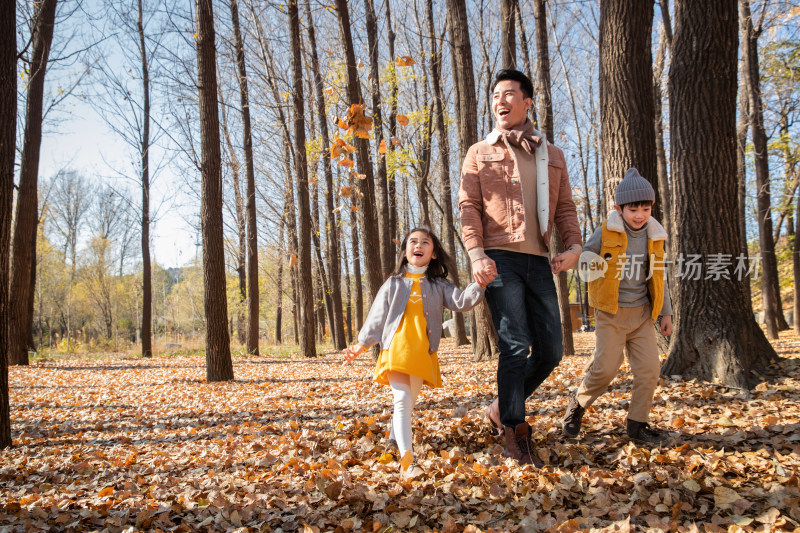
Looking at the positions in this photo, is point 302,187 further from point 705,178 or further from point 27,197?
point 705,178

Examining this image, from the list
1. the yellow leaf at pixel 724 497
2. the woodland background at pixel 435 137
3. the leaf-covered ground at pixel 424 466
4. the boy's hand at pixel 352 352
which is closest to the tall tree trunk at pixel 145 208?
the woodland background at pixel 435 137

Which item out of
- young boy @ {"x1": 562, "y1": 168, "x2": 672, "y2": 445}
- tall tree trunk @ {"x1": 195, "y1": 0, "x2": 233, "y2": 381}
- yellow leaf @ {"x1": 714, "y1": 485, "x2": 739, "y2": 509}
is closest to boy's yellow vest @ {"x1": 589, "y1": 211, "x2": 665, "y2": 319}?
young boy @ {"x1": 562, "y1": 168, "x2": 672, "y2": 445}

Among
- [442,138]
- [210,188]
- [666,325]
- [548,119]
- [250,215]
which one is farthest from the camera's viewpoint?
[442,138]

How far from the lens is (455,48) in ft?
26.2

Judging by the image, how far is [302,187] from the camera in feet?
40.6

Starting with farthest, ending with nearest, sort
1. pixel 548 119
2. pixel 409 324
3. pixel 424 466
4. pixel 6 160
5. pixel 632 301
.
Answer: pixel 548 119
pixel 6 160
pixel 632 301
pixel 409 324
pixel 424 466

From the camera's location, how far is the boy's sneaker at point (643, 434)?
10.9 ft

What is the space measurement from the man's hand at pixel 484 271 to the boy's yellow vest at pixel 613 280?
0.88 meters

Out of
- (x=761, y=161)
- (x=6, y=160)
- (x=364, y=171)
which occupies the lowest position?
(x=6, y=160)

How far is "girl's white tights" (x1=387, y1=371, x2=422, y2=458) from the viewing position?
10.2 feet

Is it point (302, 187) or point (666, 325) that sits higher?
point (302, 187)

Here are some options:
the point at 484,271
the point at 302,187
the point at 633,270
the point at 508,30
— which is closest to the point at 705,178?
the point at 633,270

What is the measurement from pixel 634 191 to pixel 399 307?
71.8 inches

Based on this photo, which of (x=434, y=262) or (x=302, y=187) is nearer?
(x=434, y=262)
